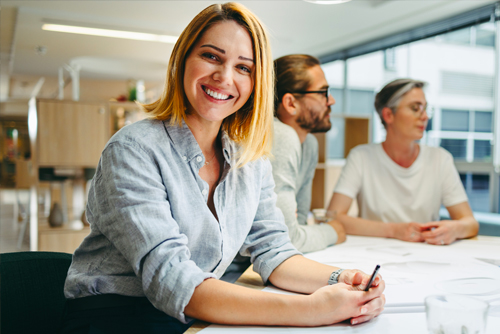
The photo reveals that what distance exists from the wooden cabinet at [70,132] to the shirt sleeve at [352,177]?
8.02 ft

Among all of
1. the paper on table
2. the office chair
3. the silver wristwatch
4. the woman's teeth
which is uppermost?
the woman's teeth

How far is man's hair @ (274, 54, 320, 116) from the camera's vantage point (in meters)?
1.84

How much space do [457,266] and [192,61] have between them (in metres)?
1.01

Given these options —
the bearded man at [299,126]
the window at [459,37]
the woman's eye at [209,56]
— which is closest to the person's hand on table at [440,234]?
the bearded man at [299,126]

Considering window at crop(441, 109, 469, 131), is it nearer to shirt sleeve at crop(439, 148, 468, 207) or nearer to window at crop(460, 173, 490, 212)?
window at crop(460, 173, 490, 212)

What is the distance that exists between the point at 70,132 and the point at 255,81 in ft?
9.80

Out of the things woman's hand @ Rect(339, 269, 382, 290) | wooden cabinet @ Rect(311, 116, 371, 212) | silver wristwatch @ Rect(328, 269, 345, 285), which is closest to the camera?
woman's hand @ Rect(339, 269, 382, 290)

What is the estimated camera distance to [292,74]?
1847 mm

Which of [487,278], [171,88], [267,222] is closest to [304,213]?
[267,222]

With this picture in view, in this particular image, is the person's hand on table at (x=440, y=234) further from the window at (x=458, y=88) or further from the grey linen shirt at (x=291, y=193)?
the window at (x=458, y=88)

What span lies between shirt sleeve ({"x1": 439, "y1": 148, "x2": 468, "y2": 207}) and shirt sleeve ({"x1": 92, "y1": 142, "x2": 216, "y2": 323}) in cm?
155

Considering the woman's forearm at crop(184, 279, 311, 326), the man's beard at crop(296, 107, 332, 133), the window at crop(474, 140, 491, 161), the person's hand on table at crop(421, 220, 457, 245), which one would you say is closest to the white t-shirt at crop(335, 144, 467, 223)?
the man's beard at crop(296, 107, 332, 133)

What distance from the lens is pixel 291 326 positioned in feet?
2.59

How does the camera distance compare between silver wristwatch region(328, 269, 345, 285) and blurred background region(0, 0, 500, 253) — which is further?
blurred background region(0, 0, 500, 253)
